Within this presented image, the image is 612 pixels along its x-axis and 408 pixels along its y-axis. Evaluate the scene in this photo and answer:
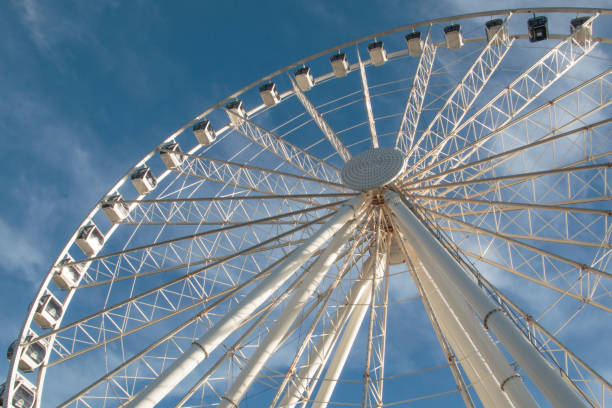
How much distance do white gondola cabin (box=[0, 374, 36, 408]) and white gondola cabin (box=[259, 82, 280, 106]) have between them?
597 inches

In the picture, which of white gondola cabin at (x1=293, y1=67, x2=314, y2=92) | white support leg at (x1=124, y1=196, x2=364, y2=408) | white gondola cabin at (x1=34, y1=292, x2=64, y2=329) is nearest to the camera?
white support leg at (x1=124, y1=196, x2=364, y2=408)

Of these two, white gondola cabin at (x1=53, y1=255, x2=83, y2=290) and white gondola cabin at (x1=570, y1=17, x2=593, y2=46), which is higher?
white gondola cabin at (x1=570, y1=17, x2=593, y2=46)

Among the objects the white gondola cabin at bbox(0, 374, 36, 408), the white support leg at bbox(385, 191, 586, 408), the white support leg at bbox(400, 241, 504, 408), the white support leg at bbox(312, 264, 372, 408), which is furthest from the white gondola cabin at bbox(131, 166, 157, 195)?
the white support leg at bbox(385, 191, 586, 408)

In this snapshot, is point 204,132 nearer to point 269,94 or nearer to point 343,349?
point 269,94

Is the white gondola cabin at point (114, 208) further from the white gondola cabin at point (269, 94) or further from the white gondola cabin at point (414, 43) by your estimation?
the white gondola cabin at point (414, 43)

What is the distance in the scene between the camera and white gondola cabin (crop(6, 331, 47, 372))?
18828 millimetres

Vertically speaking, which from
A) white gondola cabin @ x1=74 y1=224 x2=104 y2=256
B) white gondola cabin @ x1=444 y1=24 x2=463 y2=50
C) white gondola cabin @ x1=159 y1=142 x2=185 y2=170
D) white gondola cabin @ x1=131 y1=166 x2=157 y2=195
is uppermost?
white gondola cabin @ x1=444 y1=24 x2=463 y2=50

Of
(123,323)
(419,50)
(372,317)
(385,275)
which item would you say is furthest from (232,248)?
(419,50)

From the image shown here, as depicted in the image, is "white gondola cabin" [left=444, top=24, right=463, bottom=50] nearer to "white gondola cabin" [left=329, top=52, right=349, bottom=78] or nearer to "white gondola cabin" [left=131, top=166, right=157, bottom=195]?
"white gondola cabin" [left=329, top=52, right=349, bottom=78]

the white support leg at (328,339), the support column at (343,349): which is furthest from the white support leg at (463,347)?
the support column at (343,349)

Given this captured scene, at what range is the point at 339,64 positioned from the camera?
25344 millimetres

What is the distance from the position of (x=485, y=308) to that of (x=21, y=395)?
49.9 feet

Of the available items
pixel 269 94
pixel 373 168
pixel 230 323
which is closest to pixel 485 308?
pixel 230 323

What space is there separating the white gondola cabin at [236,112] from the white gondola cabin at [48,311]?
35.1ft
